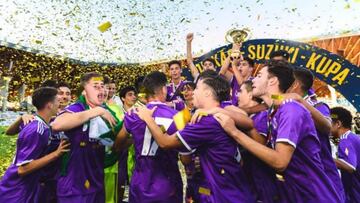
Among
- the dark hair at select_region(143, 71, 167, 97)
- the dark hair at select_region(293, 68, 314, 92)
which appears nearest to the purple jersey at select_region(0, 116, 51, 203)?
the dark hair at select_region(143, 71, 167, 97)

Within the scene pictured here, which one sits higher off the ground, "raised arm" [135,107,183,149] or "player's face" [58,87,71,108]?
"player's face" [58,87,71,108]

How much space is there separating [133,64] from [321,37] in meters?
18.0

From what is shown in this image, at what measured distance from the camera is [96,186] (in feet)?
13.6

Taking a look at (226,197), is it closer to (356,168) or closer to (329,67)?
(356,168)

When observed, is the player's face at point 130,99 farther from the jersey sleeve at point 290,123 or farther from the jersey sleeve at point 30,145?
the jersey sleeve at point 290,123

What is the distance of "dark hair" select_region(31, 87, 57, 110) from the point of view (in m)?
4.41

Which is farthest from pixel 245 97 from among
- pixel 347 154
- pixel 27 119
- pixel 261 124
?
pixel 27 119

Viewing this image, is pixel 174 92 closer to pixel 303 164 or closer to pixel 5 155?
pixel 303 164

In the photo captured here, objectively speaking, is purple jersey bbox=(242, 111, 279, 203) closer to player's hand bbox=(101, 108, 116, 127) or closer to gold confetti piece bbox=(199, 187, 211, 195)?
gold confetti piece bbox=(199, 187, 211, 195)

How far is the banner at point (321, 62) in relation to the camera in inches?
379

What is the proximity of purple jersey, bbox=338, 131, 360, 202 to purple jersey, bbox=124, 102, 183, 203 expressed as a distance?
2.28 m

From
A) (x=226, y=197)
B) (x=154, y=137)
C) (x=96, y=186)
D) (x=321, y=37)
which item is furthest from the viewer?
(x=321, y=37)

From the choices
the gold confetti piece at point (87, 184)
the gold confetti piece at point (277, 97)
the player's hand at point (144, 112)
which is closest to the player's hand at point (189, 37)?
the player's hand at point (144, 112)

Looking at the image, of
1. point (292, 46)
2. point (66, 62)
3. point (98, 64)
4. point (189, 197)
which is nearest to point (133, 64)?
point (98, 64)
